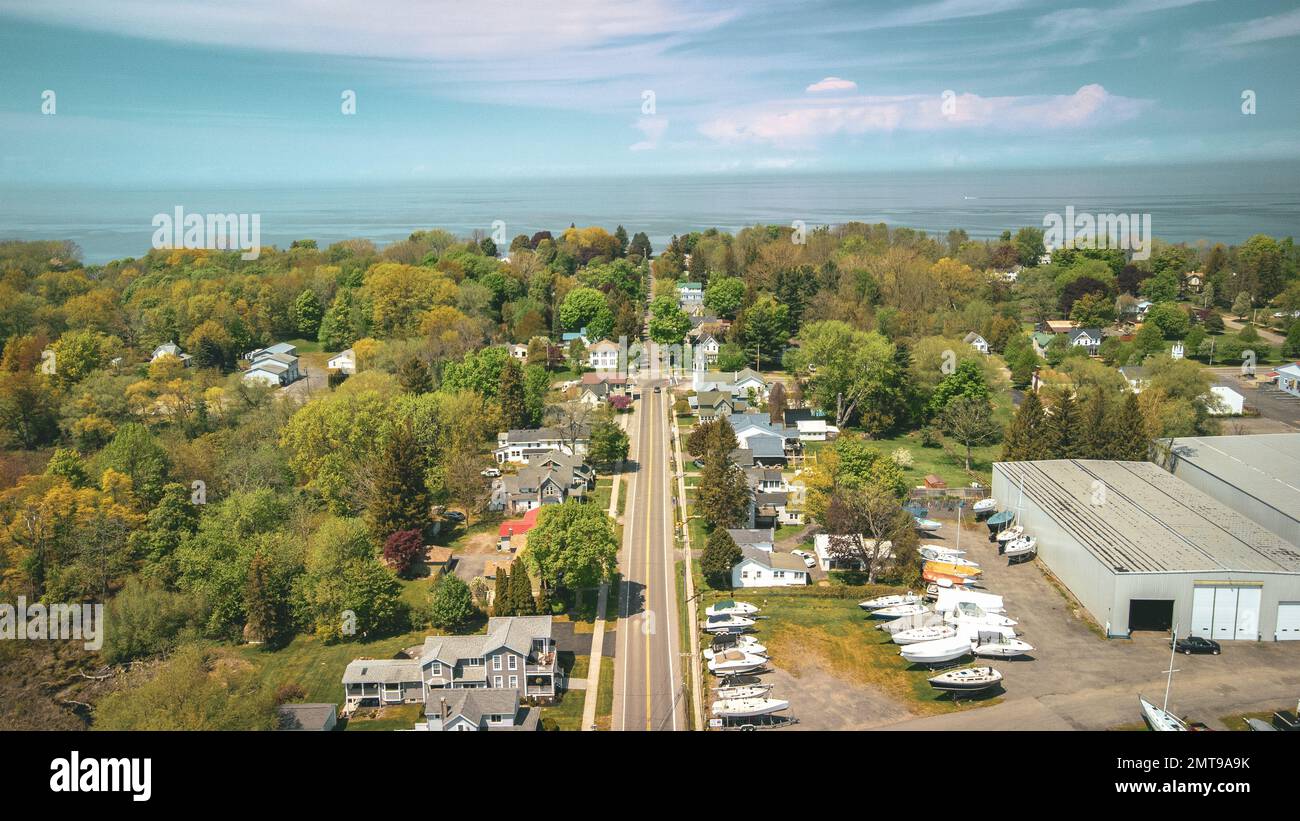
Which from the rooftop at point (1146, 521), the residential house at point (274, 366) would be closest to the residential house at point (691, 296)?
the residential house at point (274, 366)

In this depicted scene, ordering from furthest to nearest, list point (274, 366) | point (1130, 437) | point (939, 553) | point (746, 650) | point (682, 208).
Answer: point (682, 208) → point (274, 366) → point (1130, 437) → point (939, 553) → point (746, 650)

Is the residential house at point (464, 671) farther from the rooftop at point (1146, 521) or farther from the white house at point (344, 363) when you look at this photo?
the white house at point (344, 363)

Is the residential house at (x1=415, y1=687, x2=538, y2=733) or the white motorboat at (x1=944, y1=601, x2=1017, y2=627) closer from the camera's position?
the residential house at (x1=415, y1=687, x2=538, y2=733)

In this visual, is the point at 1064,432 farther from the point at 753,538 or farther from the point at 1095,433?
the point at 753,538

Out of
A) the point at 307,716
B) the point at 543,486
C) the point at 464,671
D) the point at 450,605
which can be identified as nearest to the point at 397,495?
the point at 543,486

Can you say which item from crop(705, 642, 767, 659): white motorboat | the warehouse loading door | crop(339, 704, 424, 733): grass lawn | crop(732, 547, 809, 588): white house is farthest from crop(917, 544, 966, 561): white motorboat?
crop(339, 704, 424, 733): grass lawn

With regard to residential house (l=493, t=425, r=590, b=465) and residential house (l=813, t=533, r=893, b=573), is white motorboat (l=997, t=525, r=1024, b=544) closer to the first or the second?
residential house (l=813, t=533, r=893, b=573)
